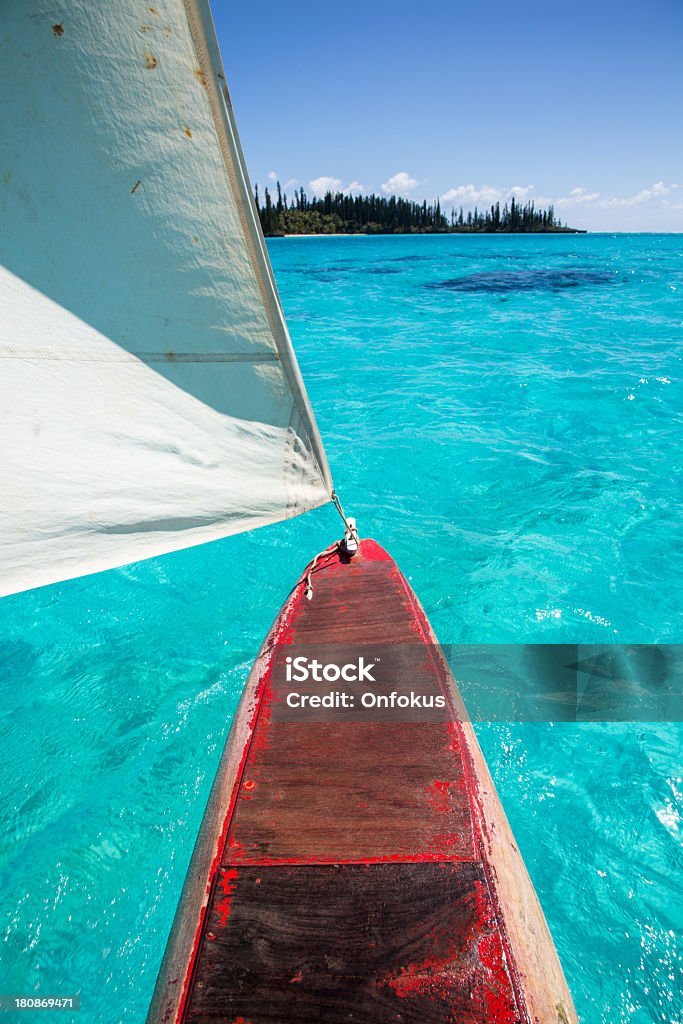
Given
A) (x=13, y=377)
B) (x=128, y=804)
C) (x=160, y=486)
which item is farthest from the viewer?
(x=128, y=804)

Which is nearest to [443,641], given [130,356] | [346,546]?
[346,546]

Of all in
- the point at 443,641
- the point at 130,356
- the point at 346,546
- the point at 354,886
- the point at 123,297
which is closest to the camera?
the point at 354,886

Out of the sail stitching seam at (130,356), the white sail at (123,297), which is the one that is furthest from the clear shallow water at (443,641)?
the sail stitching seam at (130,356)

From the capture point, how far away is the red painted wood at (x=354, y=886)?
1.75 metres

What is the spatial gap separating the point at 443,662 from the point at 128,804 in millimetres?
2784

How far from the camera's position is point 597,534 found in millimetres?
7297

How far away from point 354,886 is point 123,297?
9.47ft

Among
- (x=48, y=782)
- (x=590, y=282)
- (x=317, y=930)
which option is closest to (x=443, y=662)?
(x=317, y=930)

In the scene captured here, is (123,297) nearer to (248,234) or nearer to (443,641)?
(248,234)

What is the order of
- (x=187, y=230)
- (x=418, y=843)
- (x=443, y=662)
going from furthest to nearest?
(x=443, y=662) < (x=187, y=230) < (x=418, y=843)

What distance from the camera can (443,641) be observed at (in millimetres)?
5426

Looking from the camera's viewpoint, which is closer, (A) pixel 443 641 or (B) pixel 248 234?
(B) pixel 248 234

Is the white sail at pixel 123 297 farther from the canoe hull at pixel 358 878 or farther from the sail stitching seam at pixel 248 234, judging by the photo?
the canoe hull at pixel 358 878

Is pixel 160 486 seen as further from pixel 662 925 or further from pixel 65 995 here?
pixel 662 925
